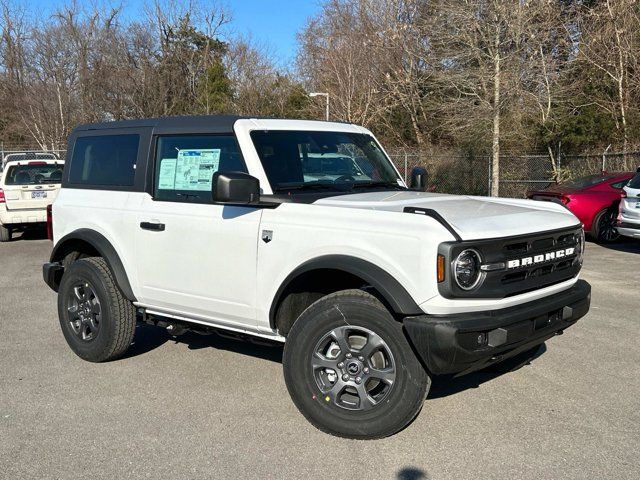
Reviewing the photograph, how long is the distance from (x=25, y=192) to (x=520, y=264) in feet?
39.4

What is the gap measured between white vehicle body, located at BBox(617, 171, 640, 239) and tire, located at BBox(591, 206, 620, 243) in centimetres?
155

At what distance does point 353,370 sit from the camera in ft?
12.5

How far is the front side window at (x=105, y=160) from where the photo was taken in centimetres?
520

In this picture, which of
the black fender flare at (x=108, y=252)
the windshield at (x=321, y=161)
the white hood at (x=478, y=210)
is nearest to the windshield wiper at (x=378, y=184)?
the windshield at (x=321, y=161)

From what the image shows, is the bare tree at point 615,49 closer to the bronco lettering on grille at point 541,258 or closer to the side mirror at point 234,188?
the bronco lettering on grille at point 541,258

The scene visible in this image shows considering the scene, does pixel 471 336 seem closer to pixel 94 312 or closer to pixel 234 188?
pixel 234 188

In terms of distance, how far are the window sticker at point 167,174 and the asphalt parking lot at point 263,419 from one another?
1509 mm

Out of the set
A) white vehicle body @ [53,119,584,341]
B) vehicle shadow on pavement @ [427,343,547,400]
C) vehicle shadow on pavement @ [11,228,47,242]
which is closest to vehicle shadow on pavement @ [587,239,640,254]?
vehicle shadow on pavement @ [427,343,547,400]

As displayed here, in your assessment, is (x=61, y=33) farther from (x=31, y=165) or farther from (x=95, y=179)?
(x=95, y=179)

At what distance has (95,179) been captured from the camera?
545 centimetres

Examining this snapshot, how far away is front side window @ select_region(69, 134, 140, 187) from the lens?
5195 mm

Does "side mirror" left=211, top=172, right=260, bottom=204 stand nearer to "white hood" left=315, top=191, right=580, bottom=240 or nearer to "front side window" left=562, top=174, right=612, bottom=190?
"white hood" left=315, top=191, right=580, bottom=240

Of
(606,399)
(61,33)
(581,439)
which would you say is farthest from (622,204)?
(61,33)

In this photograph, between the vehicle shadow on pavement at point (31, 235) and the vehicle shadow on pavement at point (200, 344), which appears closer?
the vehicle shadow on pavement at point (200, 344)
